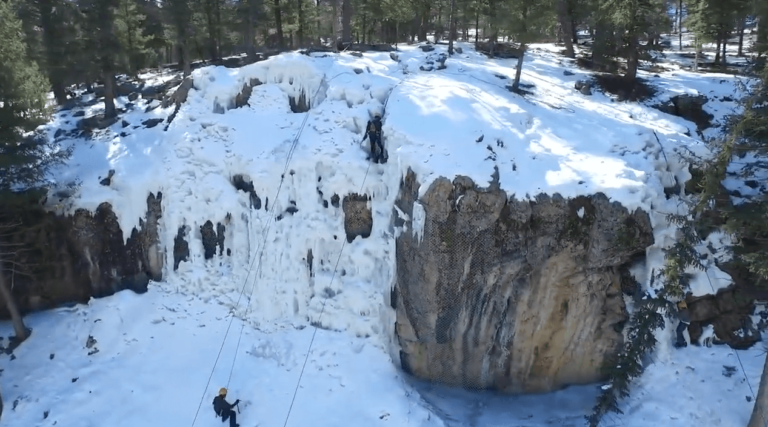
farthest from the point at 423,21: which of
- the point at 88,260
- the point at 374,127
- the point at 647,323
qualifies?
the point at 647,323

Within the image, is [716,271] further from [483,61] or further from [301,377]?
[483,61]

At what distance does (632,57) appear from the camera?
17.9m

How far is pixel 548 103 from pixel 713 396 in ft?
32.9

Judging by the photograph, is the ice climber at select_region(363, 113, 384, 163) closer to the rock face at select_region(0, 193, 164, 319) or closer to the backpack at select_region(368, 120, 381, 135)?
the backpack at select_region(368, 120, 381, 135)

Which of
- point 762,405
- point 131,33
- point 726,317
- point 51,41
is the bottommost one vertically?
point 762,405

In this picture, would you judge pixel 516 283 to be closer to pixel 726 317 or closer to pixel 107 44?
pixel 726 317

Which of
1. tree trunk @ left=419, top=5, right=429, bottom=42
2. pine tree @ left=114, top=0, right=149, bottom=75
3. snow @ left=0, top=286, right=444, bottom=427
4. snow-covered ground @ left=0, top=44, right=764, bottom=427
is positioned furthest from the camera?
tree trunk @ left=419, top=5, right=429, bottom=42

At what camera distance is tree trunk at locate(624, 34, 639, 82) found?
Result: 1775cm

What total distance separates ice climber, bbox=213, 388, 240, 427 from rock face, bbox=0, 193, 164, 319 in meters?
4.91

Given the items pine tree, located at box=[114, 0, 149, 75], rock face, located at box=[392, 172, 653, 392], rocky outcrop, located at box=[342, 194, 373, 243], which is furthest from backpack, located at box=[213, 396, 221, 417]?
pine tree, located at box=[114, 0, 149, 75]

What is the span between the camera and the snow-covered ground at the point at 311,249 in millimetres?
11414

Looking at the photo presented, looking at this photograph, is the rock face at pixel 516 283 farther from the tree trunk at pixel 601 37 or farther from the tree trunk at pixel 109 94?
the tree trunk at pixel 109 94

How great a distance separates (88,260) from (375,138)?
362 inches

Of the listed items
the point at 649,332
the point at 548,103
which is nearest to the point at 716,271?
the point at 649,332
